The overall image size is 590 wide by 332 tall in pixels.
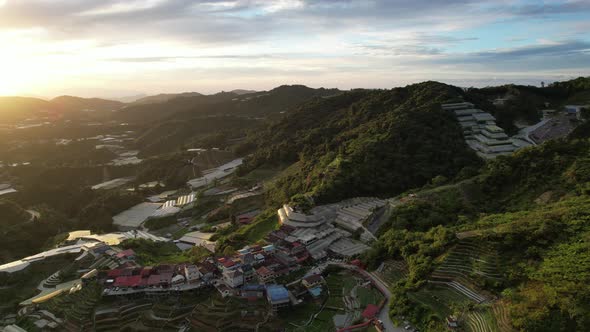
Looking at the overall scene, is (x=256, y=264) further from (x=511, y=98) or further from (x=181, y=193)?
(x=511, y=98)

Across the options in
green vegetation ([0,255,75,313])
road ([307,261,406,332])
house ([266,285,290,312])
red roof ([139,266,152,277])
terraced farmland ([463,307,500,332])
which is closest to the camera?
terraced farmland ([463,307,500,332])

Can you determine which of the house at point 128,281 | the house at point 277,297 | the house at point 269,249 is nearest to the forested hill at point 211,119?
the house at point 269,249

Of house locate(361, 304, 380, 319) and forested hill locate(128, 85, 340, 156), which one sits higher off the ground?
forested hill locate(128, 85, 340, 156)

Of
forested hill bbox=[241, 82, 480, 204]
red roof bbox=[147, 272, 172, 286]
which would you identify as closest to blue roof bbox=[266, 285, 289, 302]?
red roof bbox=[147, 272, 172, 286]

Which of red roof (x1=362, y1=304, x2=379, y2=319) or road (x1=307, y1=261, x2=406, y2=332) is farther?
red roof (x1=362, y1=304, x2=379, y2=319)

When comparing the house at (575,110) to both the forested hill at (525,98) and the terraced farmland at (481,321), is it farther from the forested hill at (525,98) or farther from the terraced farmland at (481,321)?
the terraced farmland at (481,321)

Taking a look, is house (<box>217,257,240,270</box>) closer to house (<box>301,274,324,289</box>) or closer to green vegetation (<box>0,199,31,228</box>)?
house (<box>301,274,324,289</box>)

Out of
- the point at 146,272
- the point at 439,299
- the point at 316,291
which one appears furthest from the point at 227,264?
the point at 439,299

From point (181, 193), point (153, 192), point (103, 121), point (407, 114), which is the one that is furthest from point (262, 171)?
point (103, 121)
